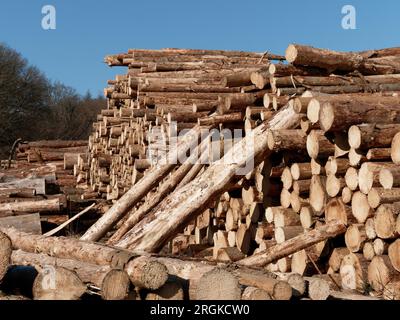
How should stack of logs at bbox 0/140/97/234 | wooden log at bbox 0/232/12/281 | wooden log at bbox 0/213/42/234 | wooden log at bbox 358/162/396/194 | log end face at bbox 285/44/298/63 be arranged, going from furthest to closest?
stack of logs at bbox 0/140/97/234 → wooden log at bbox 0/213/42/234 → log end face at bbox 285/44/298/63 → wooden log at bbox 358/162/396/194 → wooden log at bbox 0/232/12/281

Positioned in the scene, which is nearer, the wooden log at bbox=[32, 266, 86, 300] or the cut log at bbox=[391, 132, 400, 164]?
the wooden log at bbox=[32, 266, 86, 300]

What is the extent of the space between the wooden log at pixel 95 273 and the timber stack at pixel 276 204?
13 millimetres

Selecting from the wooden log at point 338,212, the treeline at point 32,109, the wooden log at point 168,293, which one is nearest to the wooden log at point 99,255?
the wooden log at point 168,293

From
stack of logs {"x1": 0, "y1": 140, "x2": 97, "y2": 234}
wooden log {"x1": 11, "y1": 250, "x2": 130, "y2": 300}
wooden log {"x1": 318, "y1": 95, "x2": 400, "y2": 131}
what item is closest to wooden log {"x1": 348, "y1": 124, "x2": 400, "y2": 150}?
wooden log {"x1": 318, "y1": 95, "x2": 400, "y2": 131}

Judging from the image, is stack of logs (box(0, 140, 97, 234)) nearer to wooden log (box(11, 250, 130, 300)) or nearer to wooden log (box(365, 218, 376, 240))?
wooden log (box(11, 250, 130, 300))

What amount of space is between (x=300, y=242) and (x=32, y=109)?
40146 millimetres

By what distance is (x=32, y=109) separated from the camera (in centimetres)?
4272

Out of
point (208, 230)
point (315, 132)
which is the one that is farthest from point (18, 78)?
point (315, 132)

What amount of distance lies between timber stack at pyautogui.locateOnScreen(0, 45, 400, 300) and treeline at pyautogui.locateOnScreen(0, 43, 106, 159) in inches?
1158

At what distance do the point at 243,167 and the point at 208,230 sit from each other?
7.62 ft

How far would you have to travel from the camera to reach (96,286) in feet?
13.2

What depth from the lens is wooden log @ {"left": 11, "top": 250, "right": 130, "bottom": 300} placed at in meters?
3.67

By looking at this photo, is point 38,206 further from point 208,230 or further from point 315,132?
point 315,132
